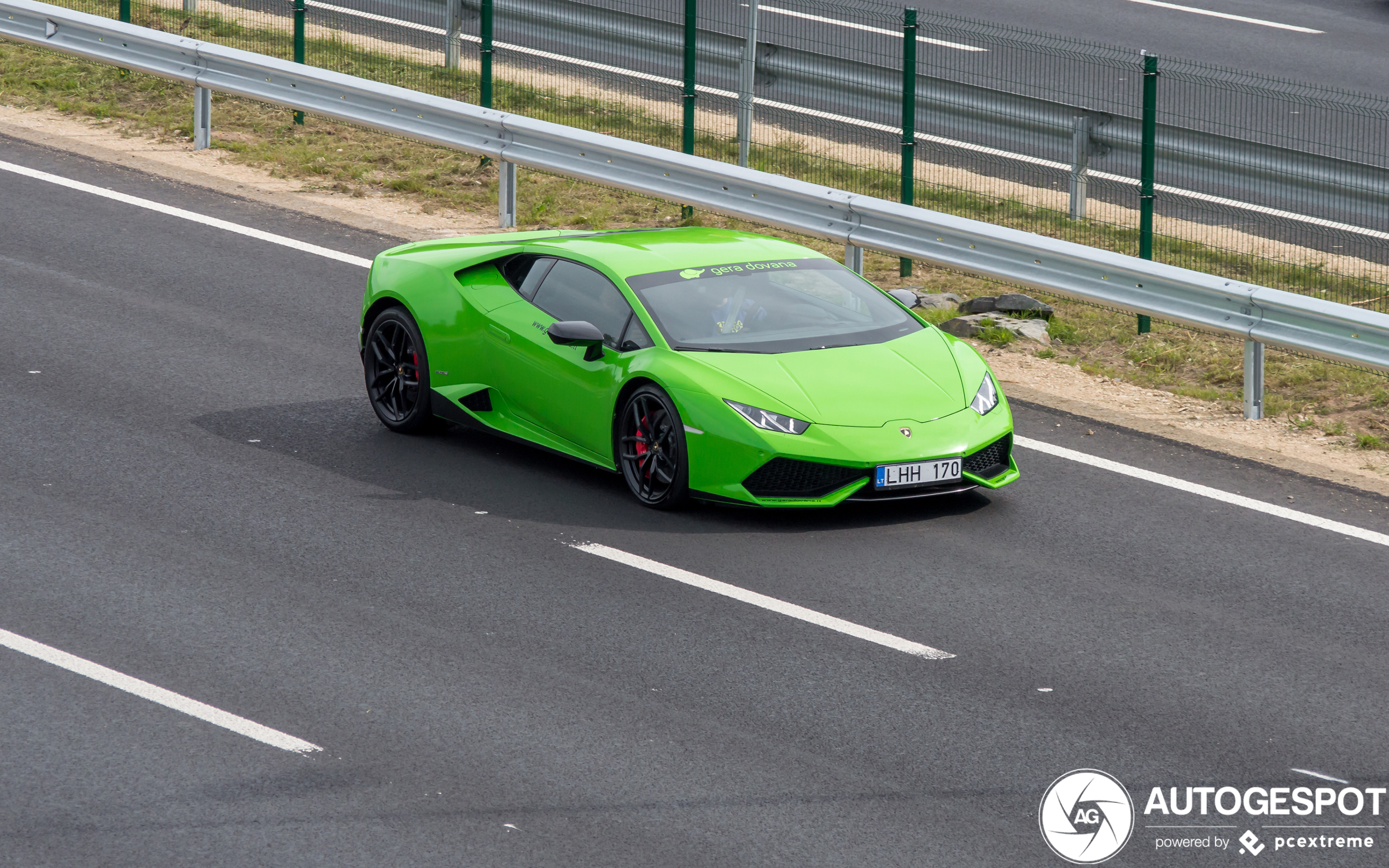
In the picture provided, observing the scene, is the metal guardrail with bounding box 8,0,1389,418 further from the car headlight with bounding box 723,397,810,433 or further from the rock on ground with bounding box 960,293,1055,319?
the car headlight with bounding box 723,397,810,433

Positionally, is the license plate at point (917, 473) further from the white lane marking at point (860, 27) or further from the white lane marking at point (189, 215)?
the white lane marking at point (860, 27)

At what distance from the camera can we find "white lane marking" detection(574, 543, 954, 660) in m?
7.88

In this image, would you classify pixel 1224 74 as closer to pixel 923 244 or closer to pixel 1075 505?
pixel 923 244

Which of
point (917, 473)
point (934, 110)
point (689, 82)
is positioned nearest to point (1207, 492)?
point (917, 473)

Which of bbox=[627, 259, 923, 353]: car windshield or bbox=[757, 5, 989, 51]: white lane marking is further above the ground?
bbox=[757, 5, 989, 51]: white lane marking

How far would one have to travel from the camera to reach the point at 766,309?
32.9 ft

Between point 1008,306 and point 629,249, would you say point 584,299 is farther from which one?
point 1008,306

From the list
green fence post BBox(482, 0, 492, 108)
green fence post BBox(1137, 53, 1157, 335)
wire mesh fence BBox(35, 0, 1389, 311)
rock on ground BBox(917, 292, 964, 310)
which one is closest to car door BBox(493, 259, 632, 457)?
rock on ground BBox(917, 292, 964, 310)

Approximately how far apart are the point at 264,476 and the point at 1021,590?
418cm

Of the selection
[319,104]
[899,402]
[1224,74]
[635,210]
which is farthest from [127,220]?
[1224,74]

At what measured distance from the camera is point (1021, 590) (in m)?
8.58

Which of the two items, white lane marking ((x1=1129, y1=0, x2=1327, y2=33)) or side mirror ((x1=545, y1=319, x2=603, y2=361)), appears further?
white lane marking ((x1=1129, y1=0, x2=1327, y2=33))

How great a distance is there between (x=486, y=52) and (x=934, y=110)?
15.2ft

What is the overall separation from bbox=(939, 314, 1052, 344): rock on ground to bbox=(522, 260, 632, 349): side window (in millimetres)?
3883
